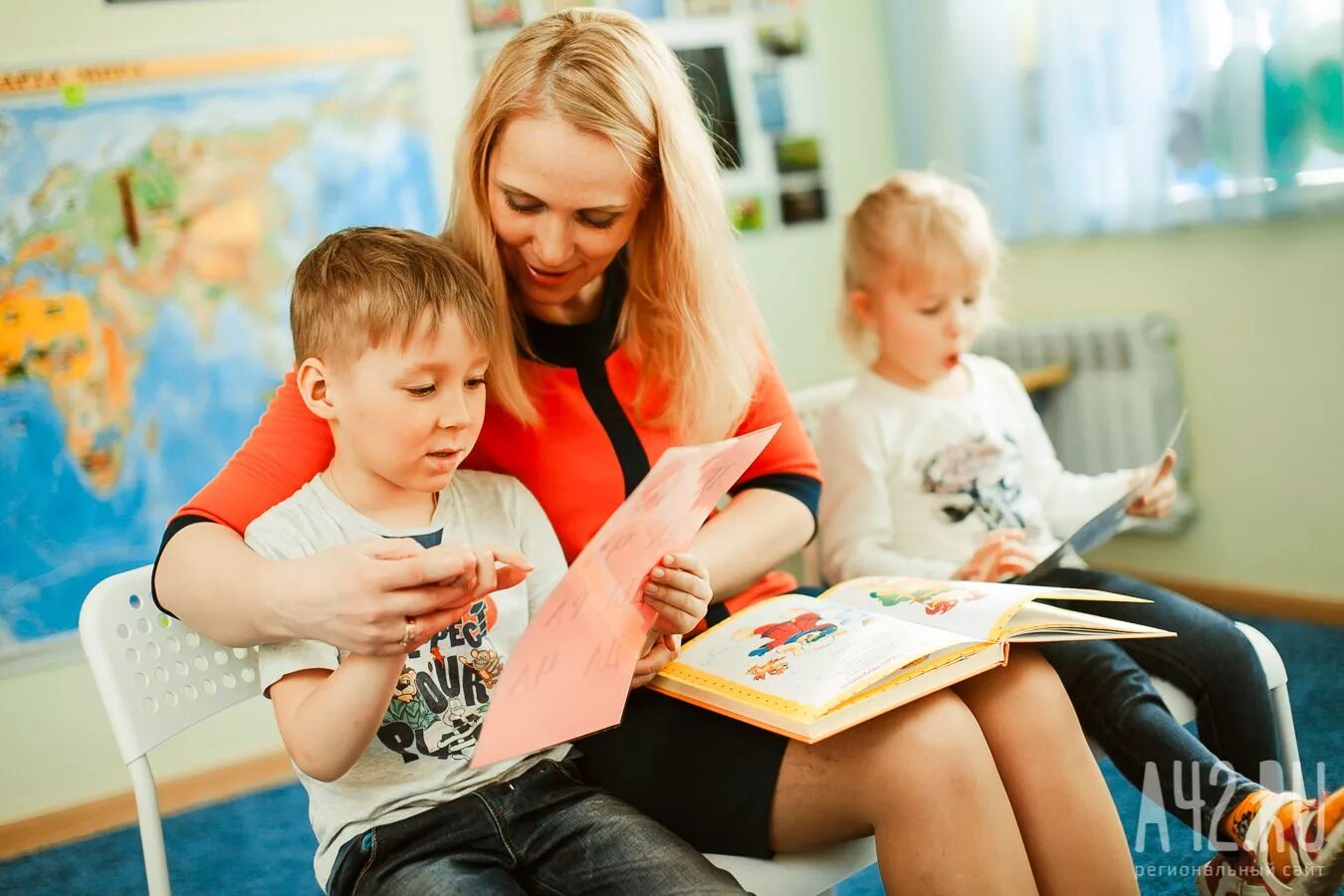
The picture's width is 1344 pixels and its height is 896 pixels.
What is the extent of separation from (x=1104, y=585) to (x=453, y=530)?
31.5 inches

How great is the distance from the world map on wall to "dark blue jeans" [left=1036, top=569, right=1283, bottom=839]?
166cm

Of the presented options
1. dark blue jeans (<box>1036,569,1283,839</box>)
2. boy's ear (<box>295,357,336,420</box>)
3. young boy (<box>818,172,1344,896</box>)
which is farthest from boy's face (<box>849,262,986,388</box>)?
boy's ear (<box>295,357,336,420</box>)

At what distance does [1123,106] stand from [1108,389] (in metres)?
0.59

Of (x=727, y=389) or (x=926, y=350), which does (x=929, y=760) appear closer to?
(x=727, y=389)

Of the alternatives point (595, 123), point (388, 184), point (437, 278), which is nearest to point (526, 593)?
point (437, 278)

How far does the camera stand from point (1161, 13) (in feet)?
8.37

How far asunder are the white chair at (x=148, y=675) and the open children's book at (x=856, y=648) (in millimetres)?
415

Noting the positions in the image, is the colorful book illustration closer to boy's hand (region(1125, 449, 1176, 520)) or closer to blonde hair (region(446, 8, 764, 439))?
boy's hand (region(1125, 449, 1176, 520))

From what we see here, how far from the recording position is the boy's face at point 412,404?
113cm

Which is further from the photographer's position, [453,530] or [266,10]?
[266,10]

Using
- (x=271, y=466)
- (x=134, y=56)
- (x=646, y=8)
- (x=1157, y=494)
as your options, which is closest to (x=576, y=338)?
(x=271, y=466)

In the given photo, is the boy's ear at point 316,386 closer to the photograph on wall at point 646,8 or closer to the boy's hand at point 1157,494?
the boy's hand at point 1157,494

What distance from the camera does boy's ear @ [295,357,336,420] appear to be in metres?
1.16

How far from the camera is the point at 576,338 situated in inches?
55.7
